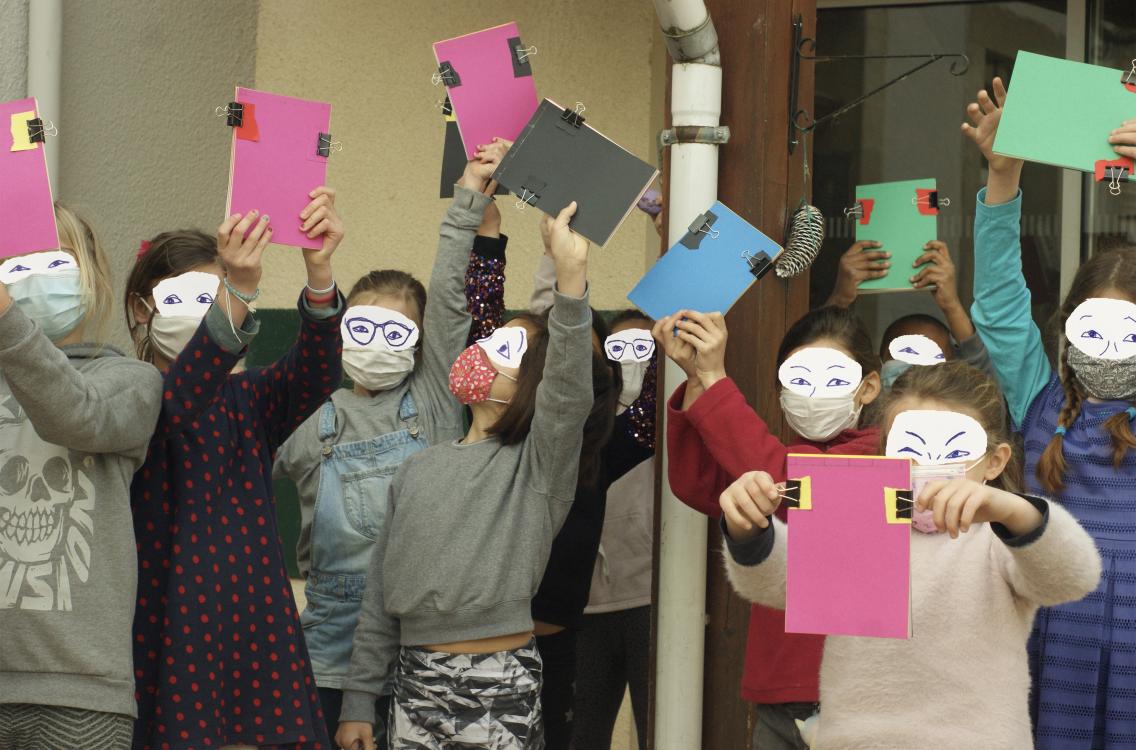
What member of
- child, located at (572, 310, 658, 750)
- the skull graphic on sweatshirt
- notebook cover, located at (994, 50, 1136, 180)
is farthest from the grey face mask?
the skull graphic on sweatshirt

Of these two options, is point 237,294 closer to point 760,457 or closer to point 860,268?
point 760,457

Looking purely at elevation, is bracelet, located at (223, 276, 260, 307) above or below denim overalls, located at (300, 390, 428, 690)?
above

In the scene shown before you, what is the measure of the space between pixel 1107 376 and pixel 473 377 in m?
1.29

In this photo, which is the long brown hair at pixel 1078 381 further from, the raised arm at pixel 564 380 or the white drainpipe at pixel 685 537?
the raised arm at pixel 564 380

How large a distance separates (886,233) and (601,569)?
1.15 meters

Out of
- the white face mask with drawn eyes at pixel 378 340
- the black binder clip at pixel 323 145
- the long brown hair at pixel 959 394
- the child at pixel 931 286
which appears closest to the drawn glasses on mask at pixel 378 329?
the white face mask with drawn eyes at pixel 378 340

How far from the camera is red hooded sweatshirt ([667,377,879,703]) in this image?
2.69 meters

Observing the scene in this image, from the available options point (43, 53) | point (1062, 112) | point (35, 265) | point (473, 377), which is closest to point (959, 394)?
point (1062, 112)

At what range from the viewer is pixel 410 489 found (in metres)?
3.03

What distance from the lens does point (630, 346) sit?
3559mm

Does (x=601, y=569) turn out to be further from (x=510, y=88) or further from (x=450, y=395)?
(x=510, y=88)

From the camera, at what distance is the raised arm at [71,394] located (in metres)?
2.37

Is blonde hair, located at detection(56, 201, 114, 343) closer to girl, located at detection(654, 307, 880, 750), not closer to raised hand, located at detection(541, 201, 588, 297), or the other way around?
raised hand, located at detection(541, 201, 588, 297)

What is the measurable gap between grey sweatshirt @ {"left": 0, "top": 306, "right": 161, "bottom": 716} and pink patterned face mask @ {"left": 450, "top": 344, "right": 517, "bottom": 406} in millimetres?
695
